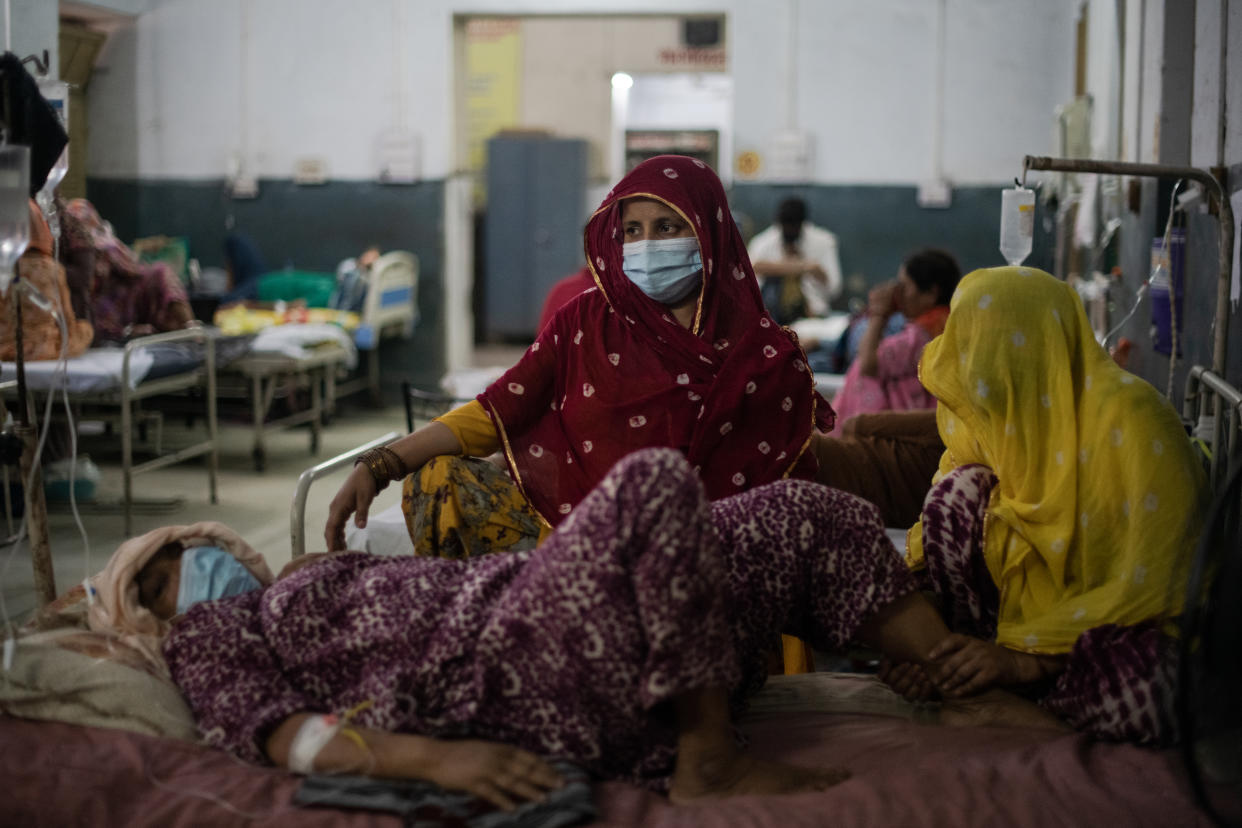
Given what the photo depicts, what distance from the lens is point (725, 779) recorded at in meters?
1.67

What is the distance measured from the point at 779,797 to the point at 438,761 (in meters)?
0.47

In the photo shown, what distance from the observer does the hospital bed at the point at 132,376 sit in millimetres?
4566

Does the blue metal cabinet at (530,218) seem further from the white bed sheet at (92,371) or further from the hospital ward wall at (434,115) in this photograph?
the white bed sheet at (92,371)

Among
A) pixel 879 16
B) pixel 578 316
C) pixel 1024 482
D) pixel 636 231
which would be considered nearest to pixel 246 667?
pixel 578 316

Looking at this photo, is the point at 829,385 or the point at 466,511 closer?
the point at 466,511

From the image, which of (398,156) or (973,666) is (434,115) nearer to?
(398,156)

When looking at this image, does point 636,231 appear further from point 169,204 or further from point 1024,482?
point 169,204

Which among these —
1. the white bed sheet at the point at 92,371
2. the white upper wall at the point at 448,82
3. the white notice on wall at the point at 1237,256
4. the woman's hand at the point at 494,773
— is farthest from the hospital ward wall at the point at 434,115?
the woman's hand at the point at 494,773

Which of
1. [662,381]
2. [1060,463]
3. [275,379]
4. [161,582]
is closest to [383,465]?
[161,582]

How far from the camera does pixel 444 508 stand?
2.43m

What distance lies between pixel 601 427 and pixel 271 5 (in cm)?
696

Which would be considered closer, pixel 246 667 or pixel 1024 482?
pixel 246 667

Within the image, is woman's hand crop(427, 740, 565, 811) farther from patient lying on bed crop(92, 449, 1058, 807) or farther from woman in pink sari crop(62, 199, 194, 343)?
woman in pink sari crop(62, 199, 194, 343)

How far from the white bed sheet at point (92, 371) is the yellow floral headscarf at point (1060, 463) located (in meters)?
3.44
